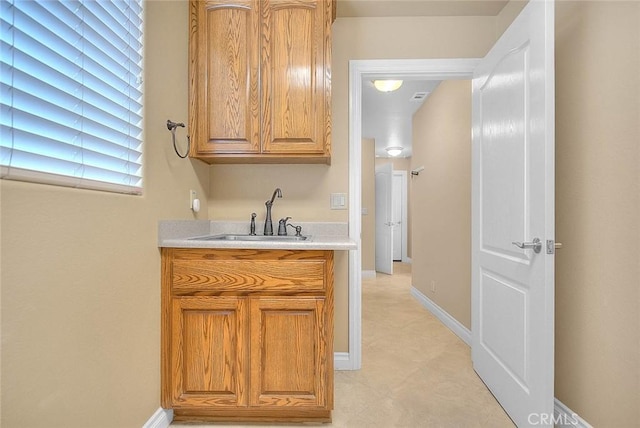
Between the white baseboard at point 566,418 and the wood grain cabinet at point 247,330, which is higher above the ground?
the wood grain cabinet at point 247,330

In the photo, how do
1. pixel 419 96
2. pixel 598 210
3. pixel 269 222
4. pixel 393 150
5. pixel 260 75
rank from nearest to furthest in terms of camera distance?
pixel 598 210
pixel 260 75
pixel 269 222
pixel 419 96
pixel 393 150

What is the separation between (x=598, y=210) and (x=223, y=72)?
6.54 feet

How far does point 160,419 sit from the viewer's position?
1517 mm

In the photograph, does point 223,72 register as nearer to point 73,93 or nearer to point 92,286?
point 73,93

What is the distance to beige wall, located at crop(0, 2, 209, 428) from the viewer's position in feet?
2.83

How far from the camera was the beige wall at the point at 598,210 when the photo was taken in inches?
48.0

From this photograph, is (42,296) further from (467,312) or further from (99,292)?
(467,312)

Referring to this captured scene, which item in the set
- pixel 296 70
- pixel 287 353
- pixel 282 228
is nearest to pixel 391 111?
pixel 296 70

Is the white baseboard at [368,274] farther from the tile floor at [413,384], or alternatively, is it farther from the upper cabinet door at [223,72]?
the upper cabinet door at [223,72]

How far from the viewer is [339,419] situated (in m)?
1.66

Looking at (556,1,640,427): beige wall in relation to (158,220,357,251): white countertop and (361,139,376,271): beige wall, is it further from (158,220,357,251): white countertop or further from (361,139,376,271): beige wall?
(361,139,376,271): beige wall

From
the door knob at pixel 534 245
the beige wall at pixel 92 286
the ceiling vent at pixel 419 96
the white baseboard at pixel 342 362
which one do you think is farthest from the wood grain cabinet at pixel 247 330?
the ceiling vent at pixel 419 96

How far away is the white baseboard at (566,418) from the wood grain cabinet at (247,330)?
3.64ft

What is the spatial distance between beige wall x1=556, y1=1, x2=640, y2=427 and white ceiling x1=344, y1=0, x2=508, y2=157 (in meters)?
0.75
